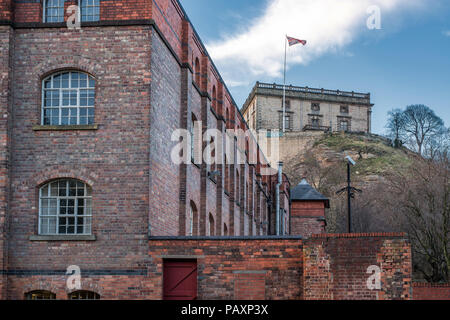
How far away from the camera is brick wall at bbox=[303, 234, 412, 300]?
18469 mm

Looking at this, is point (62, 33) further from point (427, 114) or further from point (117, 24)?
point (427, 114)

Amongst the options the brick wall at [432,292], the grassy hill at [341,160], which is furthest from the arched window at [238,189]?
the grassy hill at [341,160]

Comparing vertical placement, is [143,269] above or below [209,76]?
below

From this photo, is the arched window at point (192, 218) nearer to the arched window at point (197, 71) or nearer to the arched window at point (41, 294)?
the arched window at point (197, 71)

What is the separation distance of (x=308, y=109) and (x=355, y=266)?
89384 mm

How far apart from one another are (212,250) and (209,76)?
430 inches

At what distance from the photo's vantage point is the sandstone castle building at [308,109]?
10188 centimetres

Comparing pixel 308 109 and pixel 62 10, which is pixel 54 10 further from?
pixel 308 109

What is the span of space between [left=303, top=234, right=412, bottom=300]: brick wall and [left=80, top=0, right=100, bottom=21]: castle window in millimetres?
9367

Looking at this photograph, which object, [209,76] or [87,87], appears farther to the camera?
[209,76]

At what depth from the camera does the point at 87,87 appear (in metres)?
21.0

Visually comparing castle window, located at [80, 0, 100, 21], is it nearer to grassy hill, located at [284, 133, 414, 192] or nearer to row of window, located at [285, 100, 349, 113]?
grassy hill, located at [284, 133, 414, 192]

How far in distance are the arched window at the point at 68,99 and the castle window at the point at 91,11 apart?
171 centimetres
